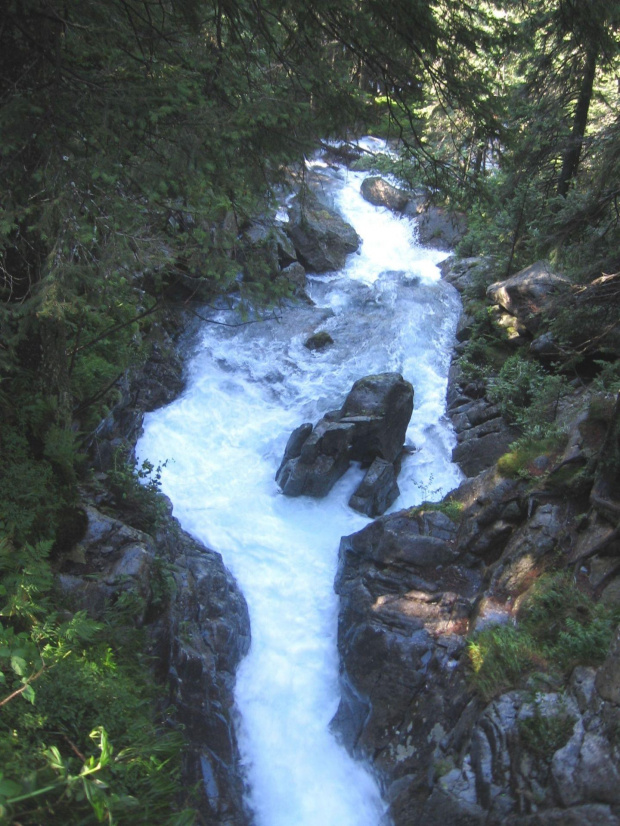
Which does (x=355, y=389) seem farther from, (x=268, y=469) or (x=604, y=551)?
(x=604, y=551)

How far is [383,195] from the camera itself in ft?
79.5

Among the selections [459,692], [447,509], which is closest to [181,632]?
[459,692]

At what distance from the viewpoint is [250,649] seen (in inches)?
350

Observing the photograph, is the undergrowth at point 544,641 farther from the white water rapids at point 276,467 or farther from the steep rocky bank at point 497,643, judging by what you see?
the white water rapids at point 276,467

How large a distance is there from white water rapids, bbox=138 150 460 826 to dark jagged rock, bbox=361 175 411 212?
3.14 m

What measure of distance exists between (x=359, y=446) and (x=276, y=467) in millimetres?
2040

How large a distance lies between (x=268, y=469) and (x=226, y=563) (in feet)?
9.92

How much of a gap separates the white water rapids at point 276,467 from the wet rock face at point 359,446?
34 centimetres

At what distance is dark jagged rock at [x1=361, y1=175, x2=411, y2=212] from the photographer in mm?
23906

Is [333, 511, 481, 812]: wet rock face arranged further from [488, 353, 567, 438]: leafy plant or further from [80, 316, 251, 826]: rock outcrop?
[488, 353, 567, 438]: leafy plant

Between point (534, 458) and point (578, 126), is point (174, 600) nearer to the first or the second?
point (534, 458)

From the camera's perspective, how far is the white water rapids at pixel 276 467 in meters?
7.61

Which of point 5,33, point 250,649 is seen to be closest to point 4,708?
point 5,33

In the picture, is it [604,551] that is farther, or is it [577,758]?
[604,551]
